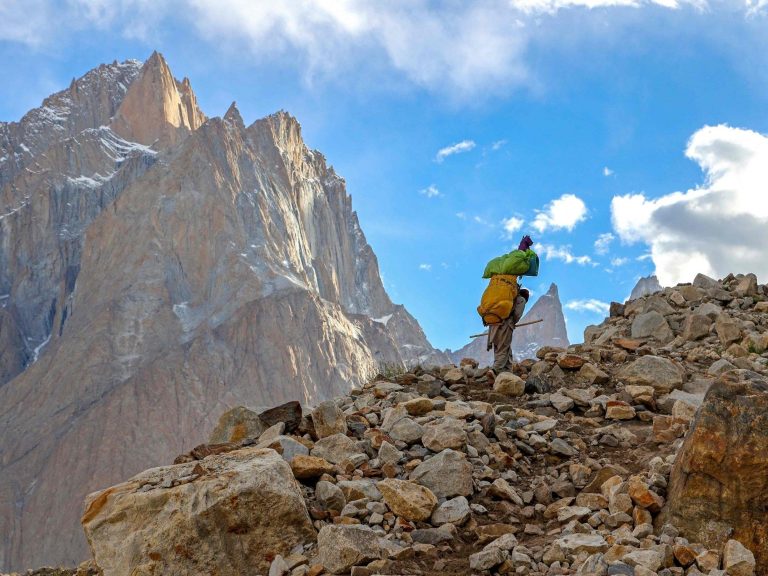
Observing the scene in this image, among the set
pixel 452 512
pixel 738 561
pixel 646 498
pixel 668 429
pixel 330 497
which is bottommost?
pixel 738 561

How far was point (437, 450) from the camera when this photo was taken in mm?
6754

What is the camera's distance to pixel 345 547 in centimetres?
493

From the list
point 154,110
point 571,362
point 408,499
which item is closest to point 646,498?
point 408,499

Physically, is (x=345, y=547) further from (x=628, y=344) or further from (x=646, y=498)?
(x=628, y=344)

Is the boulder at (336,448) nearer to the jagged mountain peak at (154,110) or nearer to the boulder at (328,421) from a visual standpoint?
the boulder at (328,421)

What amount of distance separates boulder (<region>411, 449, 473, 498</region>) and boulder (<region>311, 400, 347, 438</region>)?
1.17 metres

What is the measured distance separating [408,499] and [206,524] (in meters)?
1.46

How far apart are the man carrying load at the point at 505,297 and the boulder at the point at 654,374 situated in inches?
80.9

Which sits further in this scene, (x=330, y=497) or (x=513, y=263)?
(x=513, y=263)

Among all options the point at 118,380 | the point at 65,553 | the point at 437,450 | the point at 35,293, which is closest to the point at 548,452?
the point at 437,450

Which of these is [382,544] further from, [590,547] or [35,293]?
[35,293]

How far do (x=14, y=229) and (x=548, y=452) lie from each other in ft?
452

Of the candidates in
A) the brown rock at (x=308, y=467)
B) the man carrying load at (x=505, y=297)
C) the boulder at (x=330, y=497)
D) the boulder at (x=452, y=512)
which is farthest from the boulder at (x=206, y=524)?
the man carrying load at (x=505, y=297)

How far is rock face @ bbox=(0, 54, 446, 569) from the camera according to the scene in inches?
3625
